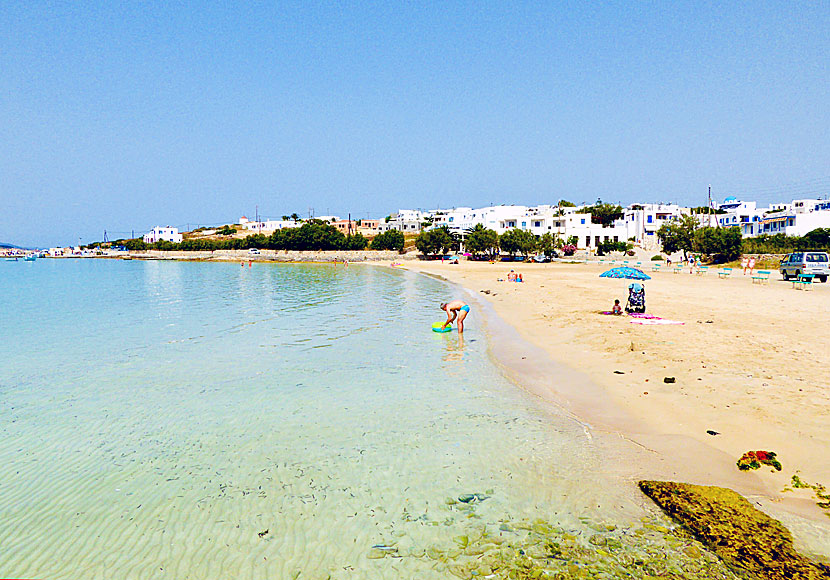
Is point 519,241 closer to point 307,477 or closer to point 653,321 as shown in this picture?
point 653,321

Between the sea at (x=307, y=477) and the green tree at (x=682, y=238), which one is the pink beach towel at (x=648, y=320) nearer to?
the sea at (x=307, y=477)

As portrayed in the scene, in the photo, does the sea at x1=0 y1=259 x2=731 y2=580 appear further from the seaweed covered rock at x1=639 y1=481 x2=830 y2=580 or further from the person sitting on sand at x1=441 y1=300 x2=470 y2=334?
the person sitting on sand at x1=441 y1=300 x2=470 y2=334

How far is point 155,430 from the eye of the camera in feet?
30.7

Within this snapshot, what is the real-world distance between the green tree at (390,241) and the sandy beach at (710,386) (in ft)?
298

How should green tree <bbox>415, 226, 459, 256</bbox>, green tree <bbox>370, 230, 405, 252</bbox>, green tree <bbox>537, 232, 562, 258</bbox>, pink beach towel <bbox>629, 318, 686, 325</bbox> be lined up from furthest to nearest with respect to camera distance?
green tree <bbox>370, 230, 405, 252</bbox>, green tree <bbox>415, 226, 459, 256</bbox>, green tree <bbox>537, 232, 562, 258</bbox>, pink beach towel <bbox>629, 318, 686, 325</bbox>

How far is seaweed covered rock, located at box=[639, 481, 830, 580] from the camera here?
4734 millimetres

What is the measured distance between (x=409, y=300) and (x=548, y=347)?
1723 centimetres

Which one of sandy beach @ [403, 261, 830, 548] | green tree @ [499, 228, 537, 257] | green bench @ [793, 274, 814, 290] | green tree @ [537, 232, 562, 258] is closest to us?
sandy beach @ [403, 261, 830, 548]

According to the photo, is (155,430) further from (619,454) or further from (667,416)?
(667,416)

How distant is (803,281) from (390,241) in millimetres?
86933

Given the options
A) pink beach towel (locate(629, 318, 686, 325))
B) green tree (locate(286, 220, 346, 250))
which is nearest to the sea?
pink beach towel (locate(629, 318, 686, 325))

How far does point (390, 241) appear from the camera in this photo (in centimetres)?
11256

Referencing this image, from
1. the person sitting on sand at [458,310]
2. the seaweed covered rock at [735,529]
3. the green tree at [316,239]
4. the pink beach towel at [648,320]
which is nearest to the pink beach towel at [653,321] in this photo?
the pink beach towel at [648,320]

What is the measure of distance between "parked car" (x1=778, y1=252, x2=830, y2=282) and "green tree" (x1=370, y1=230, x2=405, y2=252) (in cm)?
8166
